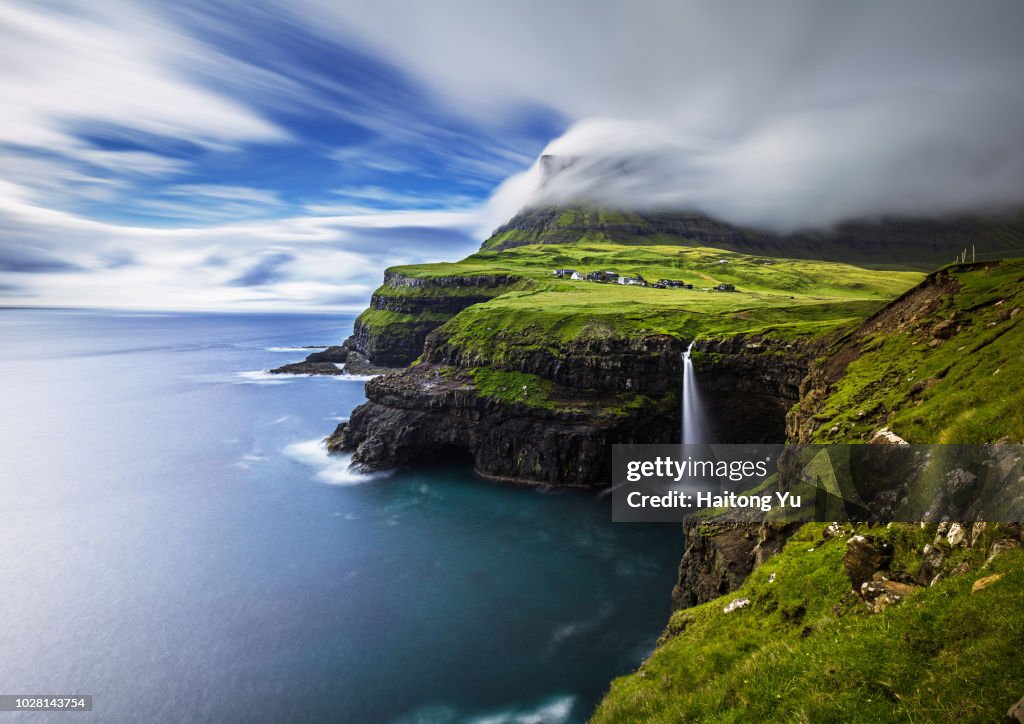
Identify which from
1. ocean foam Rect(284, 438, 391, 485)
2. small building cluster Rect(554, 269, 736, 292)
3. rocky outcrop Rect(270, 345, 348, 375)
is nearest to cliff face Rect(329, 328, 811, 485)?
ocean foam Rect(284, 438, 391, 485)

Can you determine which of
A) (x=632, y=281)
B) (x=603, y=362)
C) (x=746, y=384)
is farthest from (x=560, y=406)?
(x=632, y=281)

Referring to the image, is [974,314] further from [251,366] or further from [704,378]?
[251,366]

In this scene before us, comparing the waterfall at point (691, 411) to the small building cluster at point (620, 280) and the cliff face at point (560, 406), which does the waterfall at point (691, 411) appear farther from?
the small building cluster at point (620, 280)

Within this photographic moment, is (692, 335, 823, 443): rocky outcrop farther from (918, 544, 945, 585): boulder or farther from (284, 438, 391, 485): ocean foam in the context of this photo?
(918, 544, 945, 585): boulder

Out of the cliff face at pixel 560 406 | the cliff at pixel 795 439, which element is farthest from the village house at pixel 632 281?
the cliff face at pixel 560 406

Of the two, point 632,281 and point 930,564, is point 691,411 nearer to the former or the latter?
point 930,564

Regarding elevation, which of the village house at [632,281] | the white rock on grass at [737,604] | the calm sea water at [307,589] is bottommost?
the calm sea water at [307,589]

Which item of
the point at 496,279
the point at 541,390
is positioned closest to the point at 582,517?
the point at 541,390
